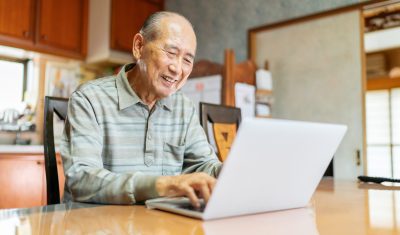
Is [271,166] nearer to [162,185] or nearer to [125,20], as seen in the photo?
[162,185]

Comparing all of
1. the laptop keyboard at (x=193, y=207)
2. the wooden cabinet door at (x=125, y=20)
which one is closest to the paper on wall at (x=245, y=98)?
the wooden cabinet door at (x=125, y=20)

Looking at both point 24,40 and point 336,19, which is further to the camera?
point 24,40

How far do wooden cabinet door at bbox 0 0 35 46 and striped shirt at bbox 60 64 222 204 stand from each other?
2165 mm

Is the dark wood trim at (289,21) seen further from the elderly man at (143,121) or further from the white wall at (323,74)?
the elderly man at (143,121)

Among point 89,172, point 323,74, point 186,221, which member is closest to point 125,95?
point 89,172

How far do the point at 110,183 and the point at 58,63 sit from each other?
295 centimetres

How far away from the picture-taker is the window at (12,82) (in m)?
3.22

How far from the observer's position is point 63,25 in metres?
3.28

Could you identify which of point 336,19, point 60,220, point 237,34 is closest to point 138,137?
point 60,220

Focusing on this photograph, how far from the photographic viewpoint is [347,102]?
109 inches

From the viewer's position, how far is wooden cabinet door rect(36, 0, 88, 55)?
312cm

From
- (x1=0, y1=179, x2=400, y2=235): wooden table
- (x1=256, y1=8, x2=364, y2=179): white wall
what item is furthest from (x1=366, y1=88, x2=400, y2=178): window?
(x1=0, y1=179, x2=400, y2=235): wooden table

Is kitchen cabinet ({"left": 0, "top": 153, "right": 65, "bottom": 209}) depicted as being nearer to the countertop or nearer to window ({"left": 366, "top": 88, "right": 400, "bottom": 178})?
the countertop

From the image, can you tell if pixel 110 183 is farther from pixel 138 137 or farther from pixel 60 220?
pixel 138 137
